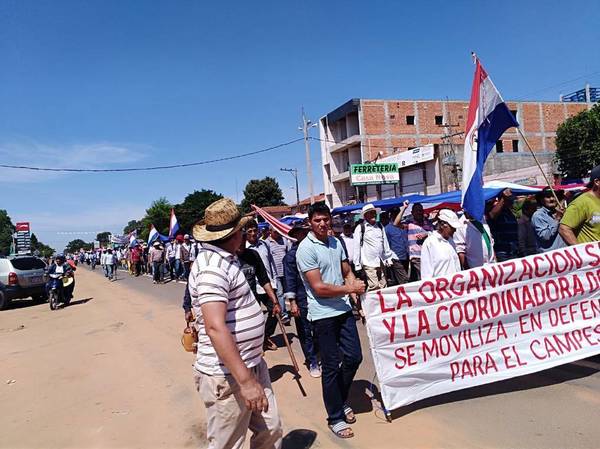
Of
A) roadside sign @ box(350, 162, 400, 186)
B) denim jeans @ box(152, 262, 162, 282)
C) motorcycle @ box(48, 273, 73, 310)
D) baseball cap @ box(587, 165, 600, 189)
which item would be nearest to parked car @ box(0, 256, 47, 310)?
motorcycle @ box(48, 273, 73, 310)

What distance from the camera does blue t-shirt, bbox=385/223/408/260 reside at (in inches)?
329

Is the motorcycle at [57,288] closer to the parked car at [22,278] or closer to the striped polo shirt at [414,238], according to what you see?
the parked car at [22,278]

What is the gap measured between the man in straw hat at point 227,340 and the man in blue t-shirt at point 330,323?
91 centimetres

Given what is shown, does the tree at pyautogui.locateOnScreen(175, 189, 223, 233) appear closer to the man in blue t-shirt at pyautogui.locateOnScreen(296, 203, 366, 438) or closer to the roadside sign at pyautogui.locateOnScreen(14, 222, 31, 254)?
the roadside sign at pyautogui.locateOnScreen(14, 222, 31, 254)

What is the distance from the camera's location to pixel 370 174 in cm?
2797

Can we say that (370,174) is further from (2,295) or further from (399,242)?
(2,295)

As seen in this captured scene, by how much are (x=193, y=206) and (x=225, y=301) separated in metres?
65.0

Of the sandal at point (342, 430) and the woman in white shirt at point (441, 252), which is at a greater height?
the woman in white shirt at point (441, 252)

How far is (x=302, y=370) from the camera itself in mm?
5211

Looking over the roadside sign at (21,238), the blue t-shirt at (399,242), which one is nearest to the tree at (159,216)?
the roadside sign at (21,238)

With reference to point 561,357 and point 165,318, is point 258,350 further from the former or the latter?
point 165,318

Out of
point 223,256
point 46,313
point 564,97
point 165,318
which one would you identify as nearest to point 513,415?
point 223,256

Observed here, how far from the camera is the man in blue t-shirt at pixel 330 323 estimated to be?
11.1 ft

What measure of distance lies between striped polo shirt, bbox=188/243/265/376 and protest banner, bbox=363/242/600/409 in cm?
143
